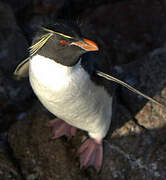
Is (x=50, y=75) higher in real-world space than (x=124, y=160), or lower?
higher

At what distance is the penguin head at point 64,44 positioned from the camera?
4.62 feet

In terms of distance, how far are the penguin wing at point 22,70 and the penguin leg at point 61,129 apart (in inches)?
22.1

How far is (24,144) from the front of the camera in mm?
2223

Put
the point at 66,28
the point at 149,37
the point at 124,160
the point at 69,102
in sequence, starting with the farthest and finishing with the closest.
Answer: the point at 149,37 < the point at 124,160 < the point at 69,102 < the point at 66,28

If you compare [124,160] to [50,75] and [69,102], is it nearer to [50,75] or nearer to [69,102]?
[69,102]

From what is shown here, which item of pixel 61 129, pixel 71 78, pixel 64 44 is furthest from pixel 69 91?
pixel 61 129

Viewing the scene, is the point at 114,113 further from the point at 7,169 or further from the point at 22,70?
the point at 7,169

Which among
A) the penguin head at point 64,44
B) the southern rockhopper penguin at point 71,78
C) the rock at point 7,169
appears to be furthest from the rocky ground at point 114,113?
the penguin head at point 64,44

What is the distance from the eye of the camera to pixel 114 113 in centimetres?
239

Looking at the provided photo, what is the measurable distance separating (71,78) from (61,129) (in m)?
0.86

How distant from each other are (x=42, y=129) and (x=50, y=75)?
96 cm

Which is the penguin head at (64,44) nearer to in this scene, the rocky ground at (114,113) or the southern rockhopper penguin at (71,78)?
the southern rockhopper penguin at (71,78)

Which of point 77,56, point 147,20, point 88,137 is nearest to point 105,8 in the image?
point 147,20

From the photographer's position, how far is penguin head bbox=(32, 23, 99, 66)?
1409 mm
